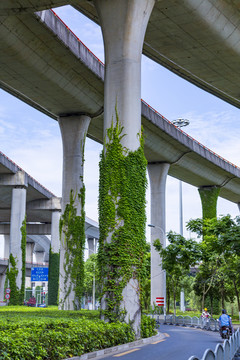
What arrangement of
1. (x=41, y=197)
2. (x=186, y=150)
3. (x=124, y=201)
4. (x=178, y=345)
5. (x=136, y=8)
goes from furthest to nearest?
1. (x=41, y=197)
2. (x=186, y=150)
3. (x=136, y=8)
4. (x=124, y=201)
5. (x=178, y=345)

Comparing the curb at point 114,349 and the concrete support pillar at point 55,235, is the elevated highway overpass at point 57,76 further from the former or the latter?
the concrete support pillar at point 55,235

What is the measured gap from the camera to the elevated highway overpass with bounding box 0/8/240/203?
26891 millimetres

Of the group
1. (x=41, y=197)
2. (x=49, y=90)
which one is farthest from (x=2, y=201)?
(x=49, y=90)

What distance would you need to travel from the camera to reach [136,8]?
865 inches

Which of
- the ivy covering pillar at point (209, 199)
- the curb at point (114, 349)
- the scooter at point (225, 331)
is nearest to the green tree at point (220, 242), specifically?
the scooter at point (225, 331)

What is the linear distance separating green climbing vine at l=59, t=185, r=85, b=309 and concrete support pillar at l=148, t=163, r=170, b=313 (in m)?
14.7

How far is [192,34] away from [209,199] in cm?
3020

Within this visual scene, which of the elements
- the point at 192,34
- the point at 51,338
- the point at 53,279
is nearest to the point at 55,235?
the point at 53,279

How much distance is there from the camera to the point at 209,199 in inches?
2206

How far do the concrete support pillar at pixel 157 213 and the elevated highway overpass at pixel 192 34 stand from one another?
14754mm

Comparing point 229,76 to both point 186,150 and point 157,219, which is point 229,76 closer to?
point 186,150

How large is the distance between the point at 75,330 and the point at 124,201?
24.4 feet

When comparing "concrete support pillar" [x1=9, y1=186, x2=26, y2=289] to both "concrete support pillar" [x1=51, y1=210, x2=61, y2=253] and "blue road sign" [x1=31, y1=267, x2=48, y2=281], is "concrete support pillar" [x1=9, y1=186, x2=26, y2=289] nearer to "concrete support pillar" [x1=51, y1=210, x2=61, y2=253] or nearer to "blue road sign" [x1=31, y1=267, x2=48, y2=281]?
"concrete support pillar" [x1=51, y1=210, x2=61, y2=253]

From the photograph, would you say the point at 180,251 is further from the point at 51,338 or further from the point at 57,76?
the point at 51,338
